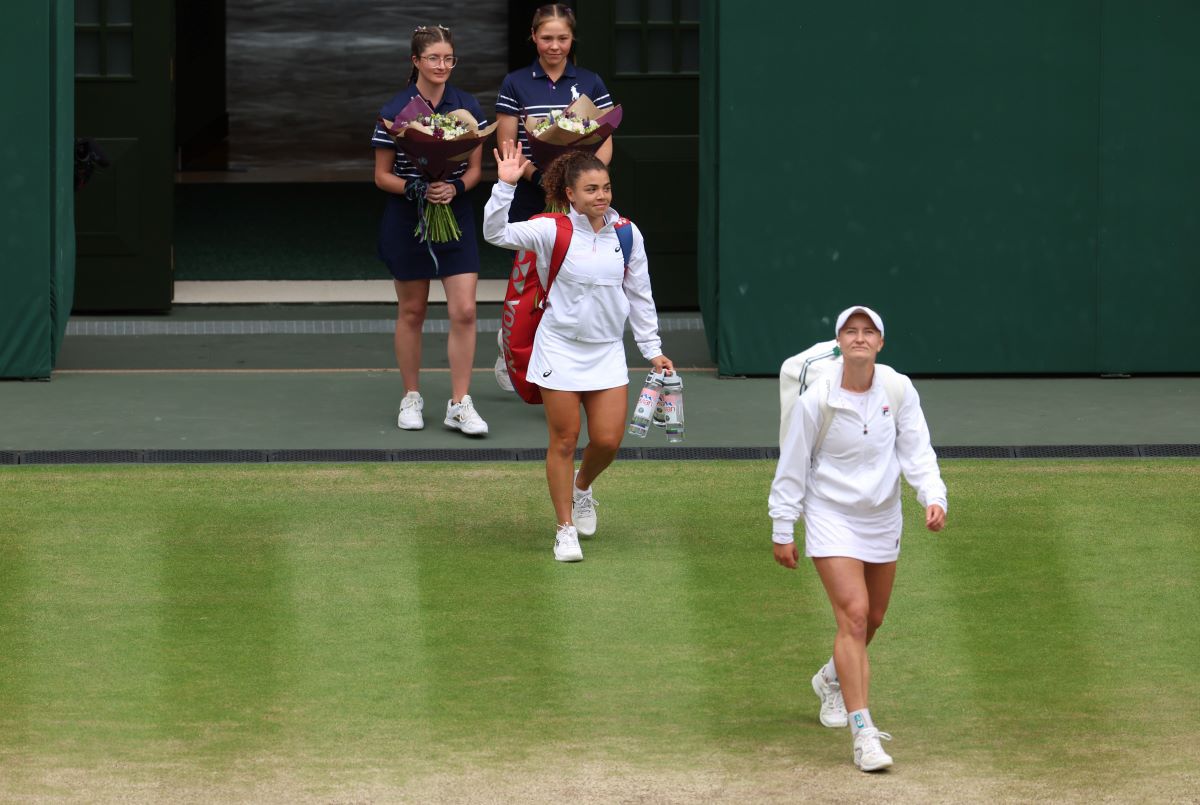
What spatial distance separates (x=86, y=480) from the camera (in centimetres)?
1148

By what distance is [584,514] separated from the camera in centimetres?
1020

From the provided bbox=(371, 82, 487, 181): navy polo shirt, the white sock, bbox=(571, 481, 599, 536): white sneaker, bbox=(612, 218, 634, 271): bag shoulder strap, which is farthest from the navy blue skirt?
the white sock

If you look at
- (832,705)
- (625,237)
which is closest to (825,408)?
(832,705)

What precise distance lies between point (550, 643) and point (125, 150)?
894 centimetres

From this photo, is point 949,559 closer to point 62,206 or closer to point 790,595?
point 790,595

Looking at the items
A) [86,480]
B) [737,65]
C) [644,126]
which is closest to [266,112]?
[644,126]

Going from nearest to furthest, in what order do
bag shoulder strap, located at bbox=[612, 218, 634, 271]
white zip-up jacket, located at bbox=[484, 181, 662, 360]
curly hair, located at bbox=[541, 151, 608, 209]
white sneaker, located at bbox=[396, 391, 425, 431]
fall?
1. curly hair, located at bbox=[541, 151, 608, 209]
2. white zip-up jacket, located at bbox=[484, 181, 662, 360]
3. bag shoulder strap, located at bbox=[612, 218, 634, 271]
4. white sneaker, located at bbox=[396, 391, 425, 431]

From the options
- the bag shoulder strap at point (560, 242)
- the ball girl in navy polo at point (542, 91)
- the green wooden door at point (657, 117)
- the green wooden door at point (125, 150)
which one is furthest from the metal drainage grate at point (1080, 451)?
the green wooden door at point (125, 150)

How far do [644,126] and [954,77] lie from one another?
10.2 feet

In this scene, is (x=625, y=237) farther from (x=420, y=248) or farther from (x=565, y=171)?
(x=420, y=248)

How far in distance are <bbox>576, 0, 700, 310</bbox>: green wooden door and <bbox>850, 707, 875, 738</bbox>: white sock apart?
9811mm

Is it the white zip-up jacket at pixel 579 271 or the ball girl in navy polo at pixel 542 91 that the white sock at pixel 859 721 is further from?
the ball girl in navy polo at pixel 542 91

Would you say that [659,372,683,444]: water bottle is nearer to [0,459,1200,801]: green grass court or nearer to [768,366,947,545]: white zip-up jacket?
[0,459,1200,801]: green grass court

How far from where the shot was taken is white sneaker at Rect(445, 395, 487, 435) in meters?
12.4
